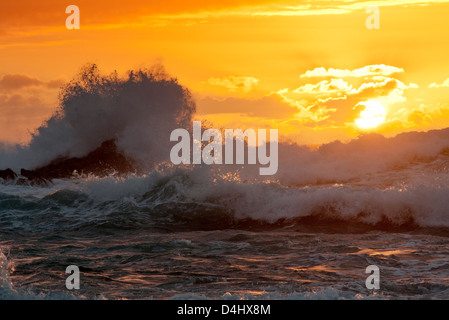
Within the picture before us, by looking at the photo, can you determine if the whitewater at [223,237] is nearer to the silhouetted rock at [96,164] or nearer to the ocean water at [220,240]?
the ocean water at [220,240]

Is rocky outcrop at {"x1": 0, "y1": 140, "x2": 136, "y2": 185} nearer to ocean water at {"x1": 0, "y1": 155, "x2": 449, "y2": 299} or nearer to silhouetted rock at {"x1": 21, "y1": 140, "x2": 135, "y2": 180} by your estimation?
silhouetted rock at {"x1": 21, "y1": 140, "x2": 135, "y2": 180}

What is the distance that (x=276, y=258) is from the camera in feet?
36.0

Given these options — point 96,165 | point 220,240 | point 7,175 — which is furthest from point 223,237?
point 96,165

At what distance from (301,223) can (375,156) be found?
20.5m

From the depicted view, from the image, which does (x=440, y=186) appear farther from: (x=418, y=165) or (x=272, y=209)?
(x=418, y=165)

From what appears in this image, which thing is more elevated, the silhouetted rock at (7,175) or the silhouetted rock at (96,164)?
the silhouetted rock at (96,164)

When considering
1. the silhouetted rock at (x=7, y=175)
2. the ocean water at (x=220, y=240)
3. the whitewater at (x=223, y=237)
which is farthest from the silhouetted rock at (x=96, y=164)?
the ocean water at (x=220, y=240)

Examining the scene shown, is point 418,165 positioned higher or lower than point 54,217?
higher

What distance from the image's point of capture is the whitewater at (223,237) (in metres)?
8.73

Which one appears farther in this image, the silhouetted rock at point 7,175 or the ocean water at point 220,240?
the silhouetted rock at point 7,175

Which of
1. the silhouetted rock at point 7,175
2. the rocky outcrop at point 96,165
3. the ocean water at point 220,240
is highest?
the rocky outcrop at point 96,165

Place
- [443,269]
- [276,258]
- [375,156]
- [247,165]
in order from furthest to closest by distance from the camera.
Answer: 1. [375,156]
2. [247,165]
3. [276,258]
4. [443,269]

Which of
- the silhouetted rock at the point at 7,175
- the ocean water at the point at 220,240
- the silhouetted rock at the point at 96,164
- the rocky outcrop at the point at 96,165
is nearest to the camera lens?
the ocean water at the point at 220,240
